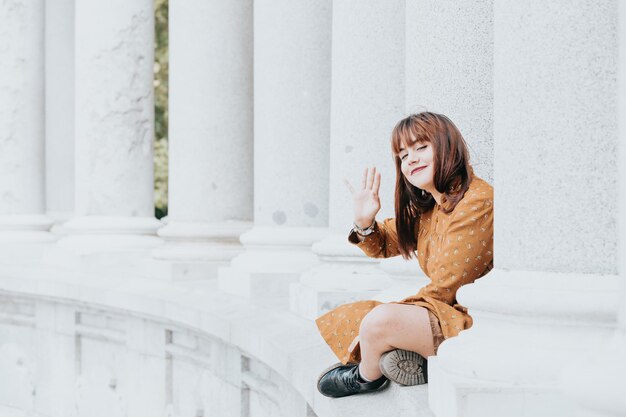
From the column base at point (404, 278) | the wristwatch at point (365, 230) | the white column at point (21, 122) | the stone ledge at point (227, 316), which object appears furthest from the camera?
the white column at point (21, 122)

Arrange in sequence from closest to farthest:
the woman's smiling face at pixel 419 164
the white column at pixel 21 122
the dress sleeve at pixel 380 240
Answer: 1. the woman's smiling face at pixel 419 164
2. the dress sleeve at pixel 380 240
3. the white column at pixel 21 122

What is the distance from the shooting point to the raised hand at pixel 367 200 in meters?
60.2

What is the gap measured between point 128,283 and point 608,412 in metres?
100

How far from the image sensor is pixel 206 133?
138 m

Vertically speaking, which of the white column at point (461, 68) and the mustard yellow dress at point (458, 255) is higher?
the white column at point (461, 68)

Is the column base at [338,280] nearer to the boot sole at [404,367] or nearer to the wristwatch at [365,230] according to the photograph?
the wristwatch at [365,230]

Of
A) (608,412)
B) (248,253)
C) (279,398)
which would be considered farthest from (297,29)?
(608,412)

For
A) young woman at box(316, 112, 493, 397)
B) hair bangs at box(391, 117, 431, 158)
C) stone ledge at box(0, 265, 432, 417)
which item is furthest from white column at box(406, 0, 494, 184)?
stone ledge at box(0, 265, 432, 417)

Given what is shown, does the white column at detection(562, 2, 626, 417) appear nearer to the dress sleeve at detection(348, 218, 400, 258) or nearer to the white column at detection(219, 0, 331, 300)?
the dress sleeve at detection(348, 218, 400, 258)

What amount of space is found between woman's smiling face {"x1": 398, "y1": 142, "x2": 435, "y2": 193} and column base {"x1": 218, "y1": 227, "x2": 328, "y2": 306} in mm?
57163

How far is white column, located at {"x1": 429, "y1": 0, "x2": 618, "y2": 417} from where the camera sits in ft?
141

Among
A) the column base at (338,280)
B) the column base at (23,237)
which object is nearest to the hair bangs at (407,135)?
the column base at (338,280)

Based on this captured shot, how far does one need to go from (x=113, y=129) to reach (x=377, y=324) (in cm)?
10987

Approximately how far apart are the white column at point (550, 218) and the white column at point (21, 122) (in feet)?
486
